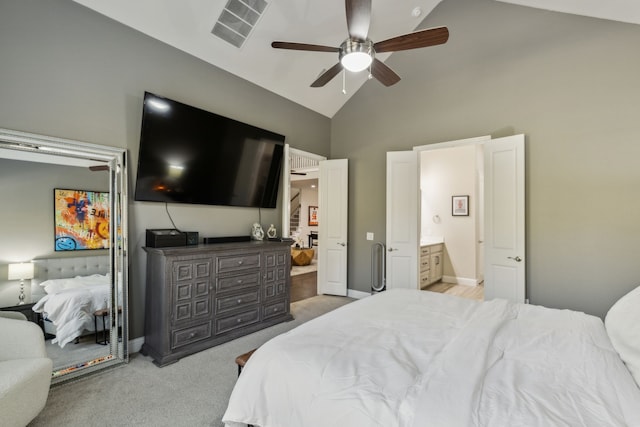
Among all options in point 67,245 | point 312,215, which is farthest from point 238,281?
point 312,215

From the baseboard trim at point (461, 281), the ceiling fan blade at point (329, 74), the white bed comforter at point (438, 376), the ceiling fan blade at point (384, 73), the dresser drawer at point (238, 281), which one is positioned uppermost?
the ceiling fan blade at point (329, 74)

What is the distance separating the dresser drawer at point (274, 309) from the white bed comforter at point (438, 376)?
1943 mm

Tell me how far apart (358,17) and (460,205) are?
497 centimetres

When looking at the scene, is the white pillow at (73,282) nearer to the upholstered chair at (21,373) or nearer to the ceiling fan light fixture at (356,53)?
the upholstered chair at (21,373)

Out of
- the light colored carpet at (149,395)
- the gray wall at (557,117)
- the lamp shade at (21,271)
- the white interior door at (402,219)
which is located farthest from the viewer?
the white interior door at (402,219)

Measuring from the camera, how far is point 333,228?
5250mm

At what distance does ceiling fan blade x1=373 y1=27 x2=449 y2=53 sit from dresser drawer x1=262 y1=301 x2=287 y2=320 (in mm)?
2996

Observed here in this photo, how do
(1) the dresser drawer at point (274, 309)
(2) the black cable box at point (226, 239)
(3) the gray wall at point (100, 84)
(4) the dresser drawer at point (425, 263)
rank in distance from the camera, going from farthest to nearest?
(4) the dresser drawer at point (425, 263)
(1) the dresser drawer at point (274, 309)
(2) the black cable box at point (226, 239)
(3) the gray wall at point (100, 84)

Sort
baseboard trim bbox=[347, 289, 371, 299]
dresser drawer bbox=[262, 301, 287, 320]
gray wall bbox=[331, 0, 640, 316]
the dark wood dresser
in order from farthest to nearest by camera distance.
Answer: baseboard trim bbox=[347, 289, 371, 299]
dresser drawer bbox=[262, 301, 287, 320]
gray wall bbox=[331, 0, 640, 316]
the dark wood dresser

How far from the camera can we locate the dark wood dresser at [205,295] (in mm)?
2807

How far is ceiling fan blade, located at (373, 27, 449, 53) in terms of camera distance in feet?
7.75

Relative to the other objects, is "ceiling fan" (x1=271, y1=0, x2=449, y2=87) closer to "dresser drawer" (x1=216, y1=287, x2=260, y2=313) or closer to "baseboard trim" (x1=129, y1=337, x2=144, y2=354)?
"dresser drawer" (x1=216, y1=287, x2=260, y2=313)

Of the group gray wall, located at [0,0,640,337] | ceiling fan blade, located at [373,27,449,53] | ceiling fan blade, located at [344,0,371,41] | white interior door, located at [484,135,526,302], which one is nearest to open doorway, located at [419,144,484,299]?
white interior door, located at [484,135,526,302]

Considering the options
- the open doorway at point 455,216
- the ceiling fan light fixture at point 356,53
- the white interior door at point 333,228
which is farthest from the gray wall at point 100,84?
the open doorway at point 455,216
